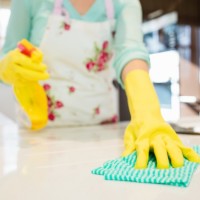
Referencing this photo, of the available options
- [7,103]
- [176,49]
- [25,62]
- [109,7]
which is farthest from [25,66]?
[176,49]

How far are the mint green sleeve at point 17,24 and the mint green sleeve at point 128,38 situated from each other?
0.76 ft

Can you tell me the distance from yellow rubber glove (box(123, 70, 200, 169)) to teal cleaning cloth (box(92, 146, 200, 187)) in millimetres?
12

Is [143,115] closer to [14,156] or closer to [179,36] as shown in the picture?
[14,156]

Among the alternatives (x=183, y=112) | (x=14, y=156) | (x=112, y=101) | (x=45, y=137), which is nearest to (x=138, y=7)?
(x=112, y=101)

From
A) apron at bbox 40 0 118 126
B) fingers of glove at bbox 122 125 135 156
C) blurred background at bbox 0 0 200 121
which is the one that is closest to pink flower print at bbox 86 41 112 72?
apron at bbox 40 0 118 126

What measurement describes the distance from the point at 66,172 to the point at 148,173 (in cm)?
10

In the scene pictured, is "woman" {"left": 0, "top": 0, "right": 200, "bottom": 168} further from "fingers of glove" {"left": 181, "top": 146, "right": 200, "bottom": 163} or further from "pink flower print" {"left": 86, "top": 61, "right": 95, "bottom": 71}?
"fingers of glove" {"left": 181, "top": 146, "right": 200, "bottom": 163}

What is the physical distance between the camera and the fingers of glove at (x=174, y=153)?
41 centimetres

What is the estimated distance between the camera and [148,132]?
19.3 inches

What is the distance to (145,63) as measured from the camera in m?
0.68

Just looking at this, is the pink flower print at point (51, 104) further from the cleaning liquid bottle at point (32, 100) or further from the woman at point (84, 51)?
the cleaning liquid bottle at point (32, 100)

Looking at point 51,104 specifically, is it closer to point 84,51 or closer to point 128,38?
point 84,51

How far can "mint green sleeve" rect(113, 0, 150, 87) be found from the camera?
68cm

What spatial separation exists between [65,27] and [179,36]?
268cm
